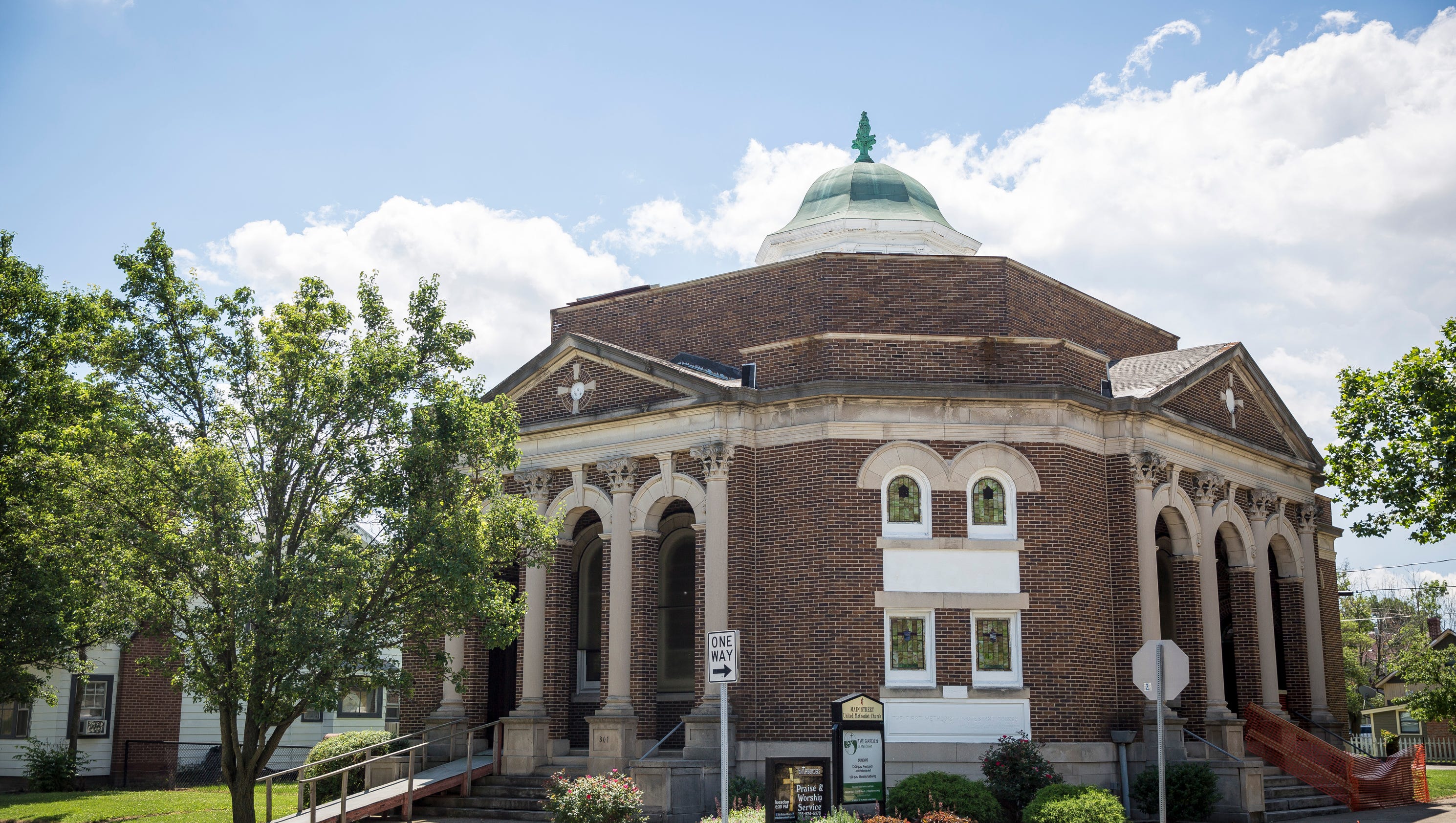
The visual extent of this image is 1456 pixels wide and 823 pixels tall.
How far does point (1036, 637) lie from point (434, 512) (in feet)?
34.6

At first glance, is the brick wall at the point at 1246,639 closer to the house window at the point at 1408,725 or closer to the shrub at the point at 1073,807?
the shrub at the point at 1073,807

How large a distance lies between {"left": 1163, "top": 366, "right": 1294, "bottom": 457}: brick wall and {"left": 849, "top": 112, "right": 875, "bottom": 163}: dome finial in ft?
38.3

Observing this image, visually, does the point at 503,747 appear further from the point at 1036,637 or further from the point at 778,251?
the point at 778,251

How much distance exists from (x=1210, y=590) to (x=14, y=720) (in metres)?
29.8

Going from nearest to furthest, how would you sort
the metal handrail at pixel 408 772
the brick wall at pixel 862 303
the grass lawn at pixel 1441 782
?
1. the metal handrail at pixel 408 772
2. the brick wall at pixel 862 303
3. the grass lawn at pixel 1441 782

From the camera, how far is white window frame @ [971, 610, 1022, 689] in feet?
69.9

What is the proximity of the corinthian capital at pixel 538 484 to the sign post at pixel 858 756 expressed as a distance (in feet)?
31.9

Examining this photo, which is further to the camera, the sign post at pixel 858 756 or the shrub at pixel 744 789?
the shrub at pixel 744 789

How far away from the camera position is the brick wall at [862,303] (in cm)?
2403

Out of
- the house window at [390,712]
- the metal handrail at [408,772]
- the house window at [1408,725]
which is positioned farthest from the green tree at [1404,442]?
the house window at [1408,725]

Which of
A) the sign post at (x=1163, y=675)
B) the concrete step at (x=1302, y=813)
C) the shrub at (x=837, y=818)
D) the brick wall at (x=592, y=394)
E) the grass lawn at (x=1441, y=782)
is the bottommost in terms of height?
the grass lawn at (x=1441, y=782)

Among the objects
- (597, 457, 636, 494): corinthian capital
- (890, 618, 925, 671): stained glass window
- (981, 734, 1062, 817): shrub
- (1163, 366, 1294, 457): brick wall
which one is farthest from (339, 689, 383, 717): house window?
(1163, 366, 1294, 457): brick wall

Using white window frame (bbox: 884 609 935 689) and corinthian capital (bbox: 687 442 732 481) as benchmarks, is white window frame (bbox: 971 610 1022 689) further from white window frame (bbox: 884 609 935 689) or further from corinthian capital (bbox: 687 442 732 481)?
corinthian capital (bbox: 687 442 732 481)

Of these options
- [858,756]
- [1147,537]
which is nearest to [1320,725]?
[1147,537]
